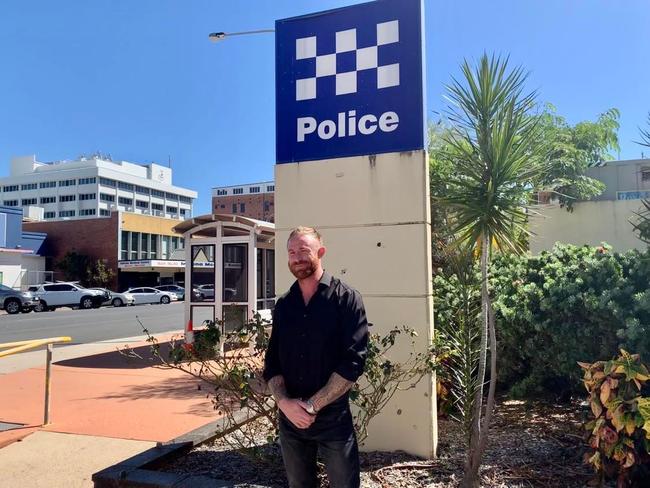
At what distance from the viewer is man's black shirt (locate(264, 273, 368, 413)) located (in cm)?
249

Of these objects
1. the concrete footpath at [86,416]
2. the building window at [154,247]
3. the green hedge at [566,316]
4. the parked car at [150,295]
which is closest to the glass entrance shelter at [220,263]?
the concrete footpath at [86,416]

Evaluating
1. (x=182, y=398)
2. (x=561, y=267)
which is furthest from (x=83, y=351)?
(x=561, y=267)

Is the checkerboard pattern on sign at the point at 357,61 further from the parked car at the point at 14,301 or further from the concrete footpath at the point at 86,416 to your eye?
the parked car at the point at 14,301

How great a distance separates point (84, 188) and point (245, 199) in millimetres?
31734

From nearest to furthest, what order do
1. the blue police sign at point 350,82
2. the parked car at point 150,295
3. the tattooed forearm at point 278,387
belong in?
the tattooed forearm at point 278,387, the blue police sign at point 350,82, the parked car at point 150,295

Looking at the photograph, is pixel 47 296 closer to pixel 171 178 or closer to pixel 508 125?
pixel 508 125

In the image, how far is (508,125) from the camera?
3348 millimetres

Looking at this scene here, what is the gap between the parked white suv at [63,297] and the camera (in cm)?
3039

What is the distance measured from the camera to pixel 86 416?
5.89m

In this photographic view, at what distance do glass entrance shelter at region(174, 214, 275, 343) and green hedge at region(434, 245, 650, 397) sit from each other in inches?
236

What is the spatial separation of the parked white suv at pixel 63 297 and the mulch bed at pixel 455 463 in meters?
30.4

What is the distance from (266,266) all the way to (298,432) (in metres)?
9.53

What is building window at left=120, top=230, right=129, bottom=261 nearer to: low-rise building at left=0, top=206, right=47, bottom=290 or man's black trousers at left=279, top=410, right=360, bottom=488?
low-rise building at left=0, top=206, right=47, bottom=290

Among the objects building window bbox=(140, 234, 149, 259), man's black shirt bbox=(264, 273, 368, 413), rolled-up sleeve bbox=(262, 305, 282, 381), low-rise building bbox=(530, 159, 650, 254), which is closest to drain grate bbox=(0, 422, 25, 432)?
rolled-up sleeve bbox=(262, 305, 282, 381)
